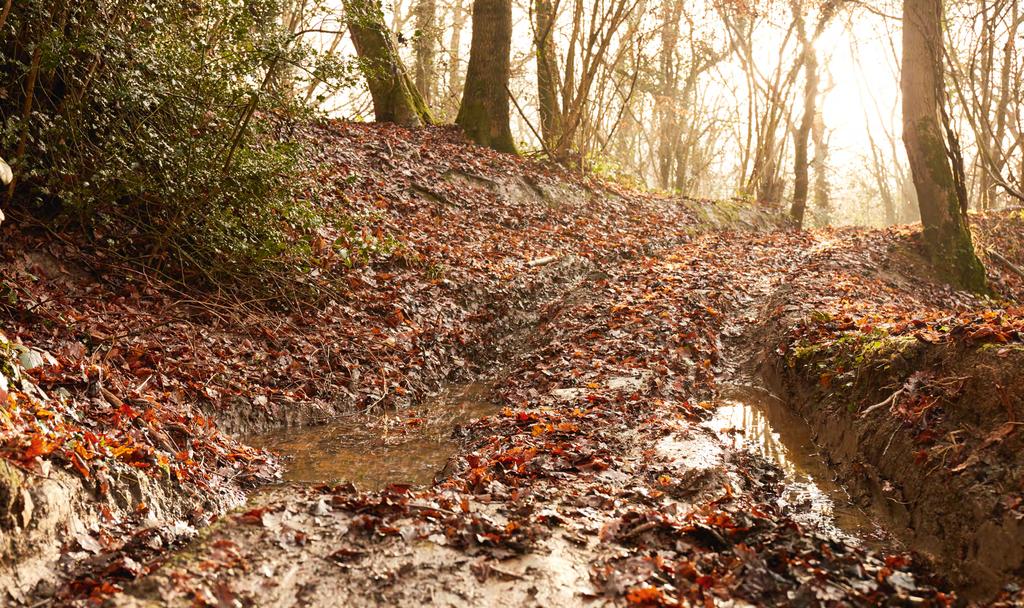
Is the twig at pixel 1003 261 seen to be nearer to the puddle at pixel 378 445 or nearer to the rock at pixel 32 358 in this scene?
the puddle at pixel 378 445

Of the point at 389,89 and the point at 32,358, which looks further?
the point at 389,89

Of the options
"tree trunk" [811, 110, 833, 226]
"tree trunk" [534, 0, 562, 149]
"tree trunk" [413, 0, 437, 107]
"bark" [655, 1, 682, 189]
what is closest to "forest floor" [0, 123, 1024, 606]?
"tree trunk" [534, 0, 562, 149]

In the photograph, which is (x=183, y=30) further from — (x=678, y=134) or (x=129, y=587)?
(x=678, y=134)

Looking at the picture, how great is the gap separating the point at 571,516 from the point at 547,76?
14.0m

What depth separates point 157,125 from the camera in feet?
20.3

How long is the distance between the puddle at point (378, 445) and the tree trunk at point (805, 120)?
14758mm

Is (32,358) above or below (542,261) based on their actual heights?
below

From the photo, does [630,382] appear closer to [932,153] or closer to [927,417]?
[927,417]

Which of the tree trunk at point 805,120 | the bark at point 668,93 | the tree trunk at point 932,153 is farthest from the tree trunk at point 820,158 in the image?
the tree trunk at point 932,153

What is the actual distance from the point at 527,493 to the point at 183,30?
5300 millimetres

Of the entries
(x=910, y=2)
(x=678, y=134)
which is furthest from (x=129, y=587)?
(x=678, y=134)

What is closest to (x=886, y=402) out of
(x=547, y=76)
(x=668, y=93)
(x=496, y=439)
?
(x=496, y=439)

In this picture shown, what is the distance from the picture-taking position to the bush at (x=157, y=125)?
5.65m

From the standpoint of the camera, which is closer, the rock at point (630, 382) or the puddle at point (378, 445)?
the puddle at point (378, 445)
